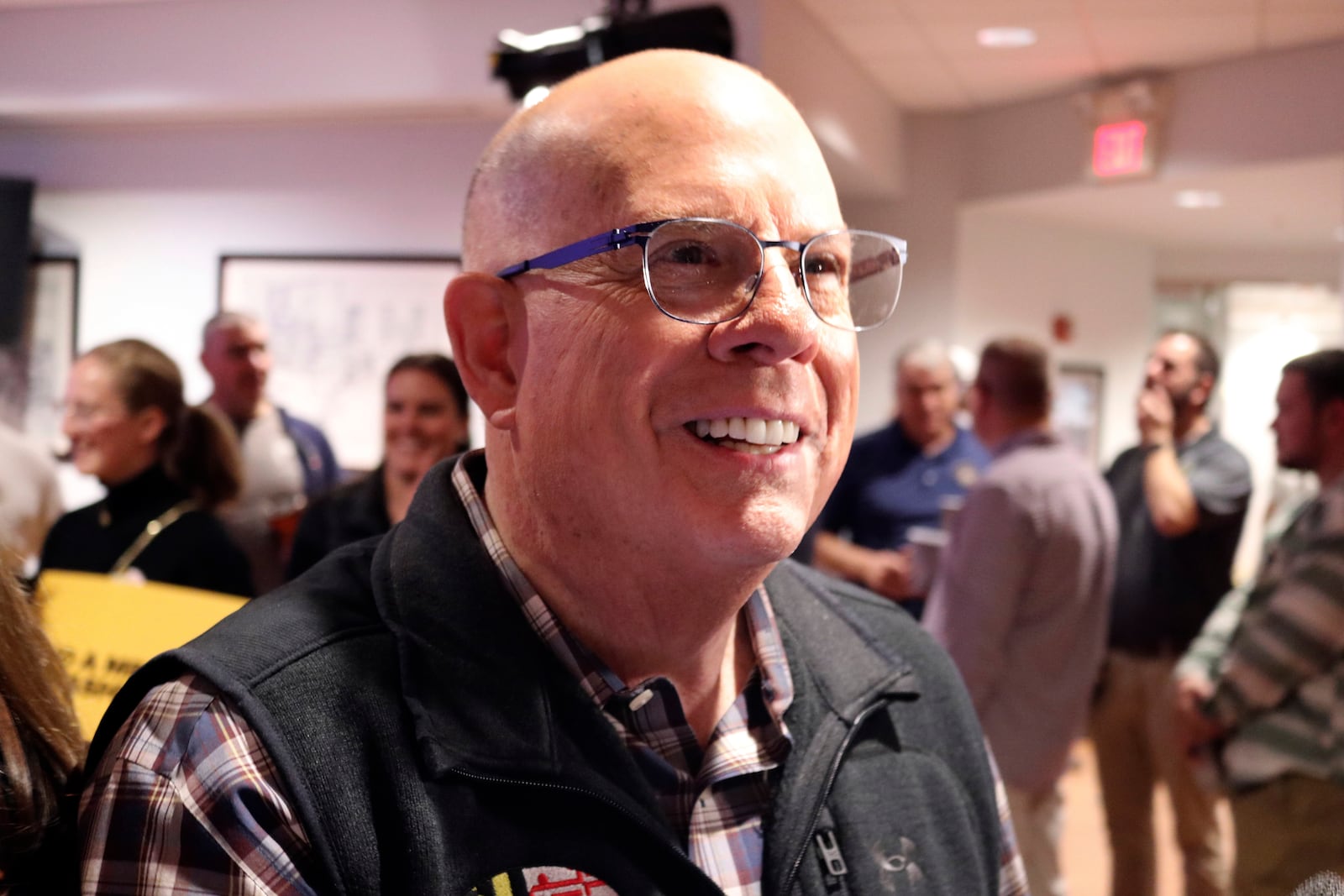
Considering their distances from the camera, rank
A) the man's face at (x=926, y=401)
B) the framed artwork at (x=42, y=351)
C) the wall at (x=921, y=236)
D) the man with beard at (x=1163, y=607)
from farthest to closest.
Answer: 1. the wall at (x=921, y=236)
2. the man's face at (x=926, y=401)
3. the man with beard at (x=1163, y=607)
4. the framed artwork at (x=42, y=351)

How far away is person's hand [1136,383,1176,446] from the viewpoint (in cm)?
352

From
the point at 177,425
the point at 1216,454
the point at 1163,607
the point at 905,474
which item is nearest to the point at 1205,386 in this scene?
the point at 1216,454

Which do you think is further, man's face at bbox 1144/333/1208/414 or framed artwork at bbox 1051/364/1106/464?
framed artwork at bbox 1051/364/1106/464

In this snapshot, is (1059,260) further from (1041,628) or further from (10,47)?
(10,47)

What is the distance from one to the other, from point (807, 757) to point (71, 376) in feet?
7.12

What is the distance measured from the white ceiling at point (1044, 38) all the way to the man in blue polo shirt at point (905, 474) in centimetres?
142

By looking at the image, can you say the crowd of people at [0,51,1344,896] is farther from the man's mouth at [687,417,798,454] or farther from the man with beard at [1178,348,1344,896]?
the man with beard at [1178,348,1344,896]

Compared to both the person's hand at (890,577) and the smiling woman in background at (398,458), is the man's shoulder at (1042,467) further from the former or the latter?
the smiling woman in background at (398,458)

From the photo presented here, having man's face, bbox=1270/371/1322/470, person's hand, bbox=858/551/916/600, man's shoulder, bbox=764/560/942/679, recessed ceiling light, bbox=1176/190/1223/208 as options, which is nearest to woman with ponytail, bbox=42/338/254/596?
man's shoulder, bbox=764/560/942/679

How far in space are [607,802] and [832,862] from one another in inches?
9.1

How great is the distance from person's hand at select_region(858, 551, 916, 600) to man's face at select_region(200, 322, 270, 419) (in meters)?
2.03

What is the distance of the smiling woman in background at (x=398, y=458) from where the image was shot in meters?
2.67

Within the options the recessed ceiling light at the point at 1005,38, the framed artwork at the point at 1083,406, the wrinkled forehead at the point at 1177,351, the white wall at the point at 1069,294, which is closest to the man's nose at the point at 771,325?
the wrinkled forehead at the point at 1177,351

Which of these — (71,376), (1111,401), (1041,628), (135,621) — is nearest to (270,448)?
(71,376)
